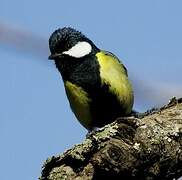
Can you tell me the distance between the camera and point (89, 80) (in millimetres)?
3844

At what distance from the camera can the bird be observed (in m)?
3.83

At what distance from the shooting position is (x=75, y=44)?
12.9 ft

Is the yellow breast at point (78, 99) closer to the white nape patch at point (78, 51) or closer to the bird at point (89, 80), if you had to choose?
the bird at point (89, 80)

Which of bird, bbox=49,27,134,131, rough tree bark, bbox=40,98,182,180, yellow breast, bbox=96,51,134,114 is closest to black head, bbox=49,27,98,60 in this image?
bird, bbox=49,27,134,131

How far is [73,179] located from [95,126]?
1.80 metres

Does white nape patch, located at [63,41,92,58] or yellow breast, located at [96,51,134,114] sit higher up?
white nape patch, located at [63,41,92,58]

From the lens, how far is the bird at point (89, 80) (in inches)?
151

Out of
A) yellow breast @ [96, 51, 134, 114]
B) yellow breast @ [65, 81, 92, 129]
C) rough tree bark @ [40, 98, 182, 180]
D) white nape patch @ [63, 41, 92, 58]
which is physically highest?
white nape patch @ [63, 41, 92, 58]

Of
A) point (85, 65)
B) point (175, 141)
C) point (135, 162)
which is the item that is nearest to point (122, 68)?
point (85, 65)

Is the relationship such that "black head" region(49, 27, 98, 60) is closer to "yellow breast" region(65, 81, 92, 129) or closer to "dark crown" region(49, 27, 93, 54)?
"dark crown" region(49, 27, 93, 54)

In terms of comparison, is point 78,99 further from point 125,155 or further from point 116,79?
point 125,155

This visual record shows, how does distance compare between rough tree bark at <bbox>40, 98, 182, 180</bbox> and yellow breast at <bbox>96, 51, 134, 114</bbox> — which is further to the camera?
yellow breast at <bbox>96, 51, 134, 114</bbox>

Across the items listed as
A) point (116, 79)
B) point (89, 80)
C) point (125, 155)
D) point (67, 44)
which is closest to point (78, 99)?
point (89, 80)

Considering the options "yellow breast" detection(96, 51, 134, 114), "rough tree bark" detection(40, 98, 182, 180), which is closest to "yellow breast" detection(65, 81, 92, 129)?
"yellow breast" detection(96, 51, 134, 114)
